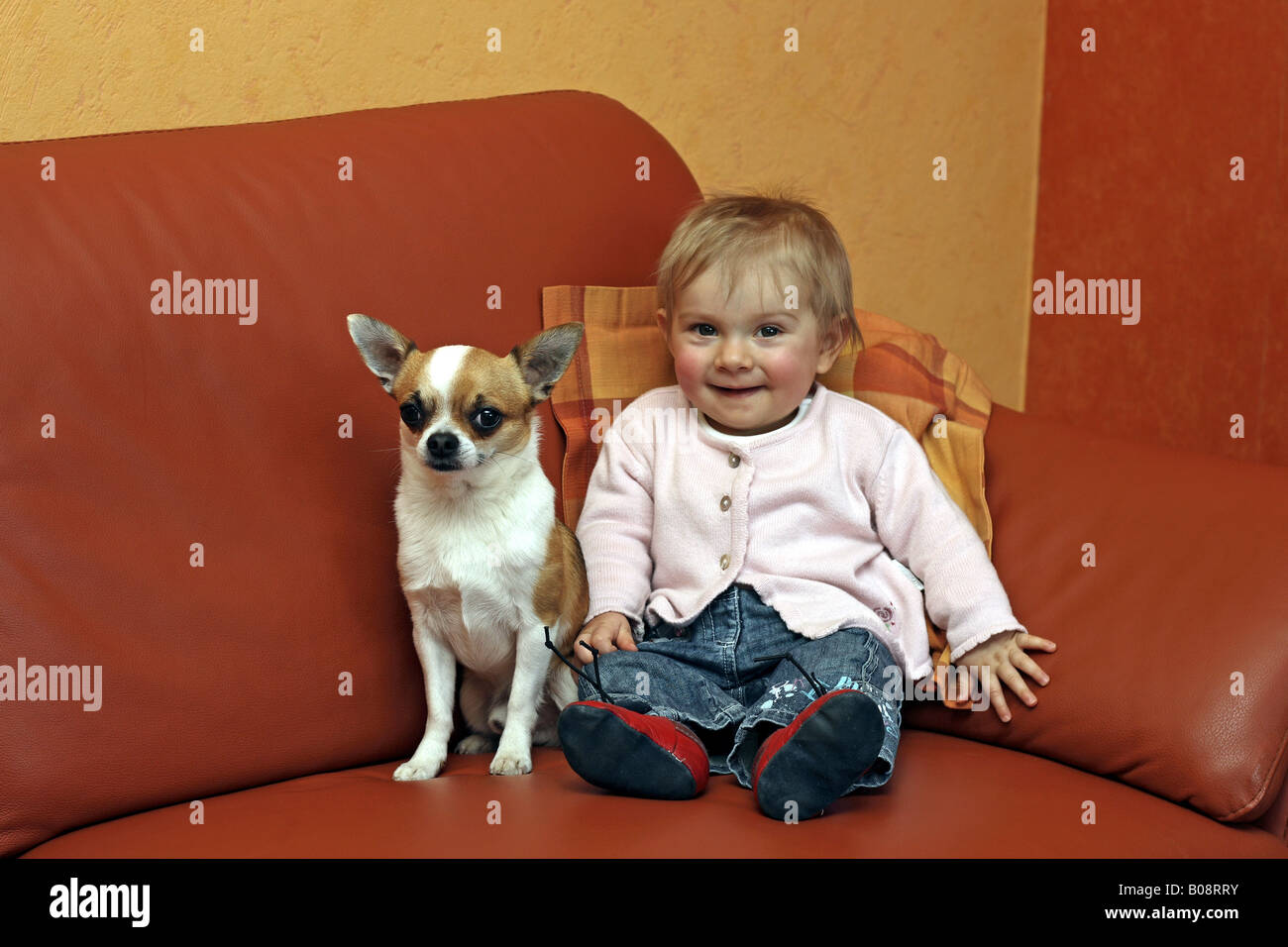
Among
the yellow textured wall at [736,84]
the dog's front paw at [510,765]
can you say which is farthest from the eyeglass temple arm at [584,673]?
the yellow textured wall at [736,84]

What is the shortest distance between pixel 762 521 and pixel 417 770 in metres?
0.50

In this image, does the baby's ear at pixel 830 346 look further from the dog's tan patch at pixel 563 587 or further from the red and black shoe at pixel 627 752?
the red and black shoe at pixel 627 752

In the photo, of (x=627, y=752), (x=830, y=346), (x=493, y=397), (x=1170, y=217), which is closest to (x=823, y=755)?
(x=627, y=752)

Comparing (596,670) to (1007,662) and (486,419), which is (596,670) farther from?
(1007,662)

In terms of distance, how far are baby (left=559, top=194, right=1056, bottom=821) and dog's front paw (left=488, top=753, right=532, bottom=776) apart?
0.10 meters

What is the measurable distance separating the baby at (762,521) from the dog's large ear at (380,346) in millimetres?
327

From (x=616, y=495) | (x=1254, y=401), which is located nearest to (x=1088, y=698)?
(x=616, y=495)

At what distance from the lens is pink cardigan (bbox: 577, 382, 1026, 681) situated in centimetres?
135

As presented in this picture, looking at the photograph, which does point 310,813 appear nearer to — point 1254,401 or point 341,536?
point 341,536

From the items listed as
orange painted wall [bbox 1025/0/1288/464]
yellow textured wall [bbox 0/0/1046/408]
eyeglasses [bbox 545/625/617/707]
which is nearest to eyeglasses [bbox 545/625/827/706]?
eyeglasses [bbox 545/625/617/707]

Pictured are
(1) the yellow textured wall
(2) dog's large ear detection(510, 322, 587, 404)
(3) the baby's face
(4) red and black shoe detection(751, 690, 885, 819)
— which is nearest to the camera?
(4) red and black shoe detection(751, 690, 885, 819)

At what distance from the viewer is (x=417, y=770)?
119cm

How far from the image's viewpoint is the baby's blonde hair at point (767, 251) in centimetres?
138

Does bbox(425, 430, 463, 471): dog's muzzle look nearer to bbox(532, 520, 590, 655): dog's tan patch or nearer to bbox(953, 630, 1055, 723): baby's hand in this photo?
bbox(532, 520, 590, 655): dog's tan patch
